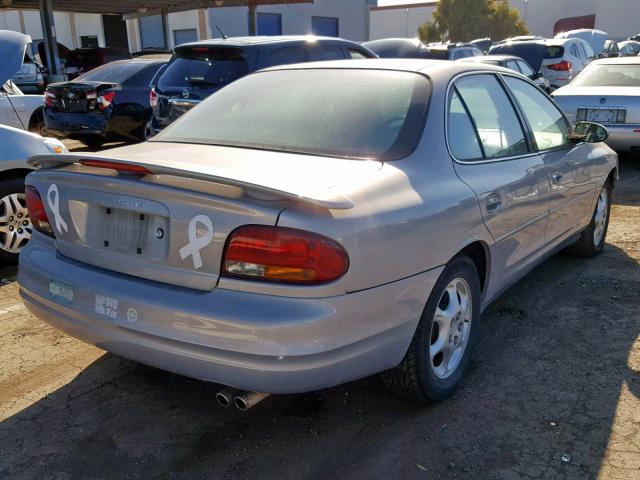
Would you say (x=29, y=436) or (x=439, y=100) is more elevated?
(x=439, y=100)

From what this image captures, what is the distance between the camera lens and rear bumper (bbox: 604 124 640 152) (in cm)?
816

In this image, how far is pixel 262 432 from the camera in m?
2.87

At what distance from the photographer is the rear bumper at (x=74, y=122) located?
941cm

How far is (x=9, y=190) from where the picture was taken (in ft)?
16.1

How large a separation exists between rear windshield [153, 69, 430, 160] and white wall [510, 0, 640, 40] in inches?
1931

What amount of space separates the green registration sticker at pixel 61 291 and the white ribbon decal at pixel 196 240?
64 centimetres

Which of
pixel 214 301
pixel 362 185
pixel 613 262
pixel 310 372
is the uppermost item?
pixel 362 185

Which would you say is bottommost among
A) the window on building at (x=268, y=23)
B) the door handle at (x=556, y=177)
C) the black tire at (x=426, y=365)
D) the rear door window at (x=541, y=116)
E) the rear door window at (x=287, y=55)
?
the black tire at (x=426, y=365)

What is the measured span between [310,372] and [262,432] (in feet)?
2.19

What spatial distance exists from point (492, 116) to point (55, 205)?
2368mm

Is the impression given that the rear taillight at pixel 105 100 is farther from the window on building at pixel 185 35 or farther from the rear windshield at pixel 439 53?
the window on building at pixel 185 35

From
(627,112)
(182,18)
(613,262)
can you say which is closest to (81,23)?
(182,18)

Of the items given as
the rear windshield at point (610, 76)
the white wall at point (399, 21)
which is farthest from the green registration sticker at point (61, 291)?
the white wall at point (399, 21)

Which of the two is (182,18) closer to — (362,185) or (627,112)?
(627,112)
